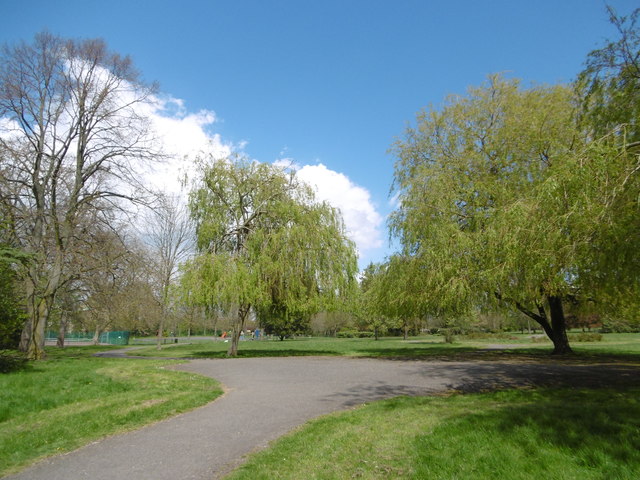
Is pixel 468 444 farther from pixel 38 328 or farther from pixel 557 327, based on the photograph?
pixel 38 328

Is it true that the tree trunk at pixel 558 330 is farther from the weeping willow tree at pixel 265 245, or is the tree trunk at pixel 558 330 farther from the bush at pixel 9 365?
the bush at pixel 9 365

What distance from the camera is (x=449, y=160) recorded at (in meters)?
17.8

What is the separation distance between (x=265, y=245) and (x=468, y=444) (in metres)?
14.8

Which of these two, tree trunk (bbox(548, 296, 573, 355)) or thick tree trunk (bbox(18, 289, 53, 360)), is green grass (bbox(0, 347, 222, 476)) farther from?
tree trunk (bbox(548, 296, 573, 355))

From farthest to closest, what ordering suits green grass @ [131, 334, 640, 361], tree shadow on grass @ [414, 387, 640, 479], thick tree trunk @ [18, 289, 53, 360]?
green grass @ [131, 334, 640, 361]
thick tree trunk @ [18, 289, 53, 360]
tree shadow on grass @ [414, 387, 640, 479]

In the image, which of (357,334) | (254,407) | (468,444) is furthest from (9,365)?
(357,334)

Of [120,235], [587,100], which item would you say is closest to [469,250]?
[587,100]

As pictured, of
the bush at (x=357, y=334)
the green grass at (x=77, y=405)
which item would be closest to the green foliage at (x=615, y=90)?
the green grass at (x=77, y=405)

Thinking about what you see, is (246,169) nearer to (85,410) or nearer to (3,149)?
(3,149)

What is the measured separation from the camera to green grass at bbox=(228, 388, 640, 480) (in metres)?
4.09

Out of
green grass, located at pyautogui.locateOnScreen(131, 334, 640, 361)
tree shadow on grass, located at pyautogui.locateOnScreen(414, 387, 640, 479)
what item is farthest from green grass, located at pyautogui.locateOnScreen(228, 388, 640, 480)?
green grass, located at pyautogui.locateOnScreen(131, 334, 640, 361)

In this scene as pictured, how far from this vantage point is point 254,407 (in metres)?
7.75

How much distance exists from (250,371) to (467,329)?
1282 inches

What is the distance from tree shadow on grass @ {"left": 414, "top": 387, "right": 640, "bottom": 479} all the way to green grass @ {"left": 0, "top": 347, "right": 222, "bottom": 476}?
4.93 m
